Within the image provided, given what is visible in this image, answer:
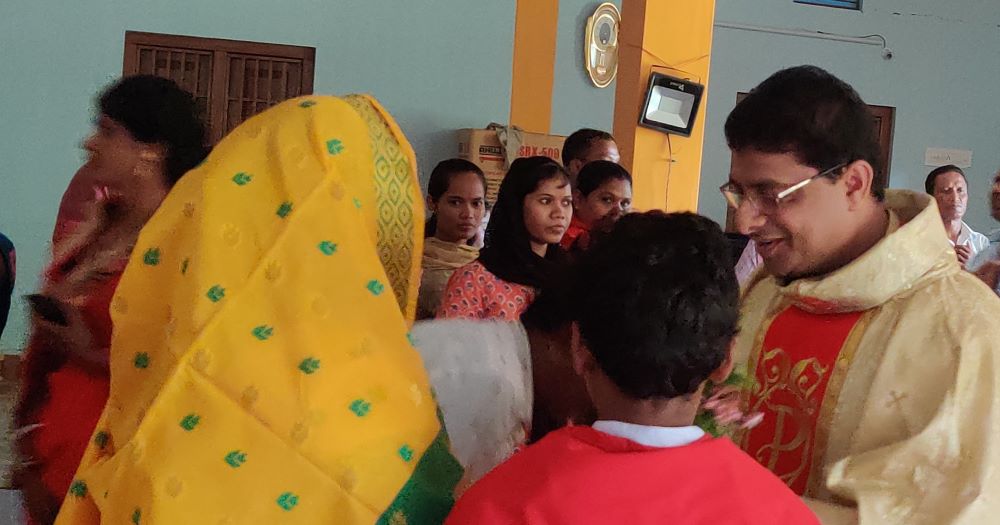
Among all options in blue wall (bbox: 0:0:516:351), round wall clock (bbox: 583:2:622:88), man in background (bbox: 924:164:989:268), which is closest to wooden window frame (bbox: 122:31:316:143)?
blue wall (bbox: 0:0:516:351)

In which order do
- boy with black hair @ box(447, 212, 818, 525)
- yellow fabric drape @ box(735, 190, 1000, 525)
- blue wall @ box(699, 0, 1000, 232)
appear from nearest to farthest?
boy with black hair @ box(447, 212, 818, 525), yellow fabric drape @ box(735, 190, 1000, 525), blue wall @ box(699, 0, 1000, 232)

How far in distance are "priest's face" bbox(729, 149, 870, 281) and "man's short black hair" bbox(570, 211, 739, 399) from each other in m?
0.36

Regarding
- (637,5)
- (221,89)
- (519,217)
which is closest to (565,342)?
(519,217)

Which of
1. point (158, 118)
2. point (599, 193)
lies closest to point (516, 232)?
point (599, 193)

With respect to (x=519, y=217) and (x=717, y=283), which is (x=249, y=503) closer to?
(x=717, y=283)

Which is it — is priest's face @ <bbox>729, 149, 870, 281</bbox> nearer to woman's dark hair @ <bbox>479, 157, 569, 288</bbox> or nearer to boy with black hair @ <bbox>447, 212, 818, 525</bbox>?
boy with black hair @ <bbox>447, 212, 818, 525</bbox>

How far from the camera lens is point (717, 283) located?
117cm

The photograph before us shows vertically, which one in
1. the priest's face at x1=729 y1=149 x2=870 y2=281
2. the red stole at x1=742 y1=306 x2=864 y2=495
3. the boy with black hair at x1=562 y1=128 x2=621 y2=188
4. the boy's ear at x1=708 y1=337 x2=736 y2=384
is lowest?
the red stole at x1=742 y1=306 x2=864 y2=495

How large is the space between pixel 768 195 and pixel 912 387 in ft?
1.14

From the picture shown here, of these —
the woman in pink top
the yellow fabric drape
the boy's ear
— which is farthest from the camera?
the woman in pink top

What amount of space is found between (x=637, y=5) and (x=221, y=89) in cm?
302

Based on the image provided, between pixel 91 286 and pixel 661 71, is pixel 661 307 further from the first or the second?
pixel 661 71

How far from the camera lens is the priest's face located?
1.50 m

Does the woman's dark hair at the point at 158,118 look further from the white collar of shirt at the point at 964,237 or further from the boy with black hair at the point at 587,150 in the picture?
the white collar of shirt at the point at 964,237
